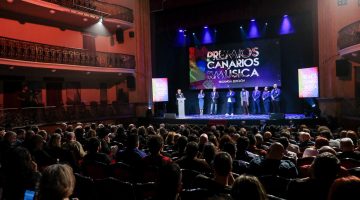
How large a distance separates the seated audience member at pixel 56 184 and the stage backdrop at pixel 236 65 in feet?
57.1

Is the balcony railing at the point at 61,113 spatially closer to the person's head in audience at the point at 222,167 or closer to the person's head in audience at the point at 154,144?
the person's head in audience at the point at 154,144

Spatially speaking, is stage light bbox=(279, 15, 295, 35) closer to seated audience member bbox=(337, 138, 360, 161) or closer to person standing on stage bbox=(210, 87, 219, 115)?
person standing on stage bbox=(210, 87, 219, 115)

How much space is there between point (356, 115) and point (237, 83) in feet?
23.1

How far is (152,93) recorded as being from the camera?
A: 20.8 m

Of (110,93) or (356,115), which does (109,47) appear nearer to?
(110,93)

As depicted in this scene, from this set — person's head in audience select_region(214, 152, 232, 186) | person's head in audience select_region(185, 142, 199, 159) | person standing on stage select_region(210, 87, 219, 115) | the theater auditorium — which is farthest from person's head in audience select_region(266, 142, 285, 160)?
person standing on stage select_region(210, 87, 219, 115)

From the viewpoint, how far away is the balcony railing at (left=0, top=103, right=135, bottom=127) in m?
14.0

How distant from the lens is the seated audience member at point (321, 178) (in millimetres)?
2947

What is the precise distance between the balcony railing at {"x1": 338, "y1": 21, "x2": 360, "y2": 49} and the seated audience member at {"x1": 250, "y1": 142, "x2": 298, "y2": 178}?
10496 mm

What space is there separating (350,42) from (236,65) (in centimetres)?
696

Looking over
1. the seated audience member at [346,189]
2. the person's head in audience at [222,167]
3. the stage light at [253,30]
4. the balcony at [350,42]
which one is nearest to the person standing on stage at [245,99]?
the stage light at [253,30]

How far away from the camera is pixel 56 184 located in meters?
2.37

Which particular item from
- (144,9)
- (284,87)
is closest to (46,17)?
(144,9)

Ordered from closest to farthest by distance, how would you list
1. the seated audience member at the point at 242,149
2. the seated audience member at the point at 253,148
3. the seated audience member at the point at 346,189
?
the seated audience member at the point at 346,189
the seated audience member at the point at 242,149
the seated audience member at the point at 253,148
